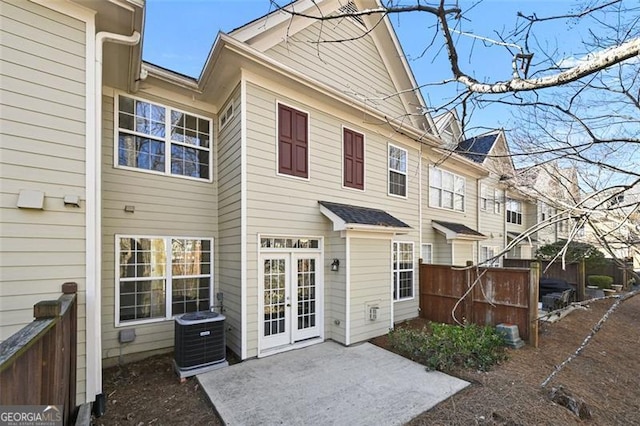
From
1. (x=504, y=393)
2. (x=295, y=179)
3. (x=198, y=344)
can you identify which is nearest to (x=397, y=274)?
(x=295, y=179)

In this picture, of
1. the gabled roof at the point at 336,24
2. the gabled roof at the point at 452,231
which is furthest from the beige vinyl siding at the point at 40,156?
the gabled roof at the point at 452,231

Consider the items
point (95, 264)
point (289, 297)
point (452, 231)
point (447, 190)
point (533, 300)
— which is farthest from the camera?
point (447, 190)

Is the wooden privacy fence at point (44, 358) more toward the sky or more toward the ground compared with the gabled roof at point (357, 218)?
more toward the ground

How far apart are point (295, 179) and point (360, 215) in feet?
5.90

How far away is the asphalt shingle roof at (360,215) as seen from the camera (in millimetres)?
6895

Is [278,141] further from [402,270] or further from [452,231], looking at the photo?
[452,231]

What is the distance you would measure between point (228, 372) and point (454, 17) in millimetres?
5816

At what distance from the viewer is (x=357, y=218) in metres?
7.06

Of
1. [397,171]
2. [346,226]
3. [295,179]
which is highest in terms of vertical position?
[397,171]

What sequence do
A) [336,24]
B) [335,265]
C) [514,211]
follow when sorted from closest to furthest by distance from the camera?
[335,265], [336,24], [514,211]

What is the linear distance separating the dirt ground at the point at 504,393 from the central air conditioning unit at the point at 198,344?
9.6 inches

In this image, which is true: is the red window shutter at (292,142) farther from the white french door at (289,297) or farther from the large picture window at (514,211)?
the large picture window at (514,211)

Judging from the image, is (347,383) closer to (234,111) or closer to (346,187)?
(346,187)

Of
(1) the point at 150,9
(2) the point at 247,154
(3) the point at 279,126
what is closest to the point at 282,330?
(2) the point at 247,154
